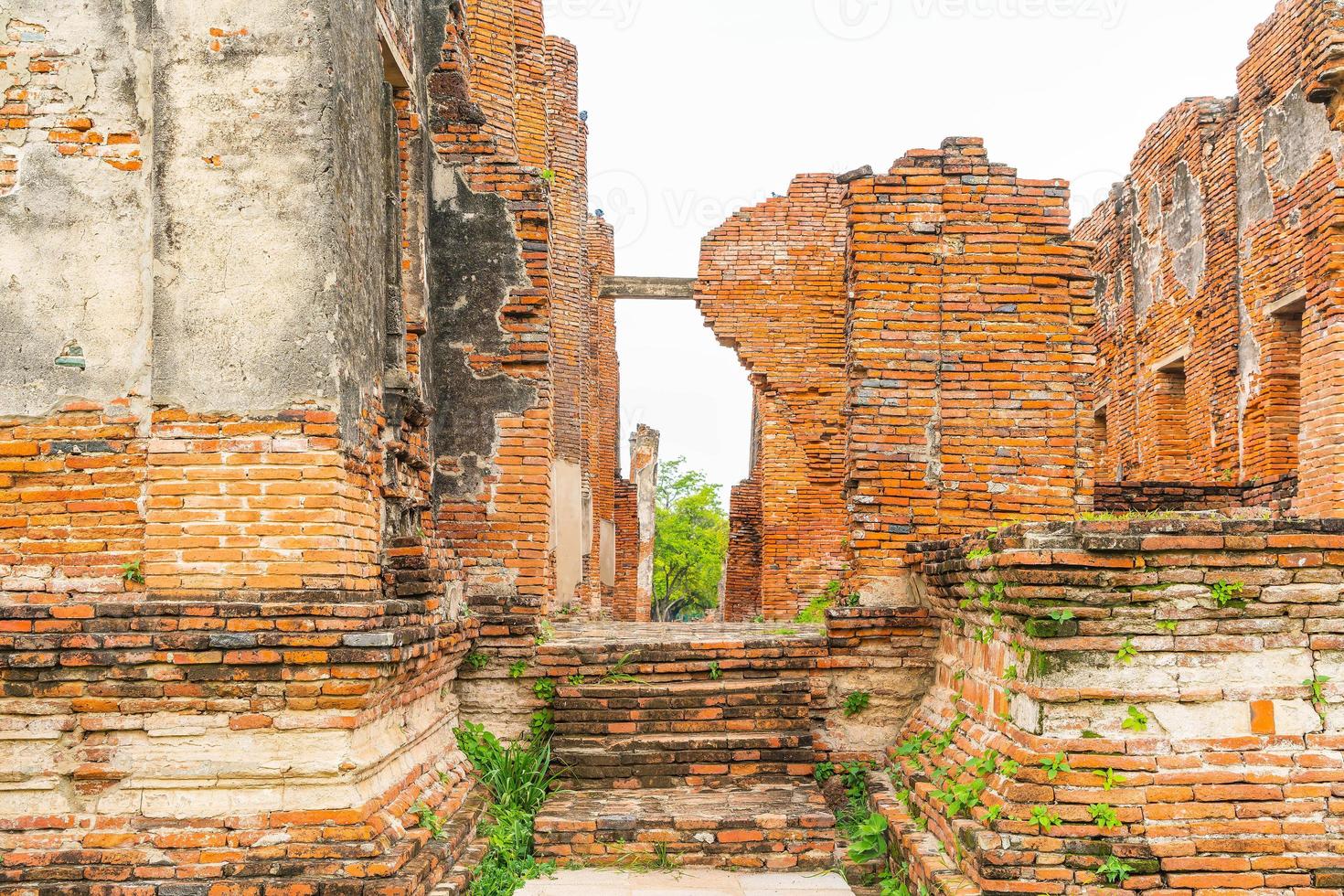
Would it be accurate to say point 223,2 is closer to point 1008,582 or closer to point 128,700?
point 128,700

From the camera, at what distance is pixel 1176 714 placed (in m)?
4.14

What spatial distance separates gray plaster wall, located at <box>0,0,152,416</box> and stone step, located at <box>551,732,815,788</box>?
317cm

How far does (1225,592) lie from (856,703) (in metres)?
2.94

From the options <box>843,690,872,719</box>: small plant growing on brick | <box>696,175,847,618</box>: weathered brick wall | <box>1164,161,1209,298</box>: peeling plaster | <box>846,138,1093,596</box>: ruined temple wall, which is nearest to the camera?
<box>843,690,872,719</box>: small plant growing on brick


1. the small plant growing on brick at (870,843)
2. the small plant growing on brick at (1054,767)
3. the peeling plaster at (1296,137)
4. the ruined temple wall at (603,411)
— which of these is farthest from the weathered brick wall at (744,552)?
the small plant growing on brick at (1054,767)

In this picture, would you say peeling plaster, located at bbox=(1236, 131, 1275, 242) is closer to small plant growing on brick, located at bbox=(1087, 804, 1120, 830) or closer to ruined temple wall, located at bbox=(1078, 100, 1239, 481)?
ruined temple wall, located at bbox=(1078, 100, 1239, 481)

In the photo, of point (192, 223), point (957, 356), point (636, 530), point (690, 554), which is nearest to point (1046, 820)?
point (957, 356)

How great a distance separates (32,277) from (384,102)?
218 cm

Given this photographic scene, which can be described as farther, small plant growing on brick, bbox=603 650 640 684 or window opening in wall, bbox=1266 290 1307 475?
window opening in wall, bbox=1266 290 1307 475

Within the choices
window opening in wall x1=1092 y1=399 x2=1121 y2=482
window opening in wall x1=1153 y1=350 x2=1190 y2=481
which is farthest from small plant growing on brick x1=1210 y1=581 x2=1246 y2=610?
window opening in wall x1=1092 y1=399 x2=1121 y2=482

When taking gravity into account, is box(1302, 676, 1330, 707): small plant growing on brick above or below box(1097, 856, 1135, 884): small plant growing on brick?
above

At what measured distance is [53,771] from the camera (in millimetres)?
4246

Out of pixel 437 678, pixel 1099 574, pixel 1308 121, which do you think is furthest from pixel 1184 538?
pixel 1308 121

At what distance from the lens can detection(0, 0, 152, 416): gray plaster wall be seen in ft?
15.4
